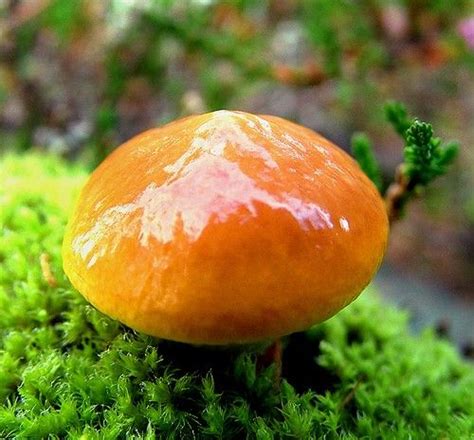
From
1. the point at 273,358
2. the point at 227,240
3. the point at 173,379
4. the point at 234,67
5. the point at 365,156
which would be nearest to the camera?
the point at 227,240

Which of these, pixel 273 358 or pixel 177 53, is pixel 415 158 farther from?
pixel 177 53

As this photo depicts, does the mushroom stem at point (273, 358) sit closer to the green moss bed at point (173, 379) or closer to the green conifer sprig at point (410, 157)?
the green moss bed at point (173, 379)

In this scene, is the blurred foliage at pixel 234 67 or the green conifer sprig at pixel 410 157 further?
the blurred foliage at pixel 234 67

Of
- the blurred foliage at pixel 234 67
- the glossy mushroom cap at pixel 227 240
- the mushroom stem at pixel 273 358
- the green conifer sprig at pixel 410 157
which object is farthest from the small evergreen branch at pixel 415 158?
the blurred foliage at pixel 234 67

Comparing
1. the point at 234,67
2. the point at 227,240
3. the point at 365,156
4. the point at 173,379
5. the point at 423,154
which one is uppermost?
the point at 227,240

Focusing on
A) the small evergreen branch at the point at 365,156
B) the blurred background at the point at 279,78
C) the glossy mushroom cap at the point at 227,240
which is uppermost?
the glossy mushroom cap at the point at 227,240

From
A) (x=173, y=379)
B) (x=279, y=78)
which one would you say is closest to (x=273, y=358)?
(x=173, y=379)

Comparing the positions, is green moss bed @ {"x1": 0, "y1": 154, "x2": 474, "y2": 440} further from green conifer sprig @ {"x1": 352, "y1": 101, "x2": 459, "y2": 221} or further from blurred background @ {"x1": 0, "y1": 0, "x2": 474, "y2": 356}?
blurred background @ {"x1": 0, "y1": 0, "x2": 474, "y2": 356}
